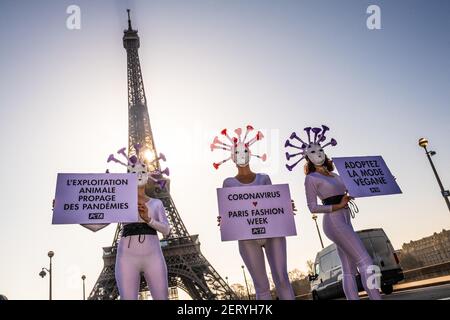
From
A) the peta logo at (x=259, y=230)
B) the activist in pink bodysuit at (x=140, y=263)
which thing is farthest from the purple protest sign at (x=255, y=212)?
the activist in pink bodysuit at (x=140, y=263)

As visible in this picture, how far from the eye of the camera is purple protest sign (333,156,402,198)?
518 cm

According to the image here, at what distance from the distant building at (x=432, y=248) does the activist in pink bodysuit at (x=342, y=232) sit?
472 ft

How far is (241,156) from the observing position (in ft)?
18.1

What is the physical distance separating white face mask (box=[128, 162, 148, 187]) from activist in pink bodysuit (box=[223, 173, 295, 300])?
6.05ft

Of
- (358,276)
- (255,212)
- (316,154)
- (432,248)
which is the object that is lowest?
(358,276)

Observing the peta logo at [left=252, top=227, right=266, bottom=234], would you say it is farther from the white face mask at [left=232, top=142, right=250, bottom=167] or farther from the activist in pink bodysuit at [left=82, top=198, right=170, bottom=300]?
the activist in pink bodysuit at [left=82, top=198, right=170, bottom=300]

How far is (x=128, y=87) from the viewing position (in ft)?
148

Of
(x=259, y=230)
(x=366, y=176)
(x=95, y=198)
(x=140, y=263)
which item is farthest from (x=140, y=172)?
(x=366, y=176)

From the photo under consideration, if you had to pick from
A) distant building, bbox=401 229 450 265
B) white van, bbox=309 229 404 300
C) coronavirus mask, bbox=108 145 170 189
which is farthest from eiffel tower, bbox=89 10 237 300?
distant building, bbox=401 229 450 265

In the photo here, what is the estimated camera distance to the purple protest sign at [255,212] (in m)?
4.76

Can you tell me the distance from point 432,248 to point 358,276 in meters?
154

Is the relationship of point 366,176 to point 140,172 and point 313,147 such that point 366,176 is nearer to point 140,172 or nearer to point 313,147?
point 313,147
